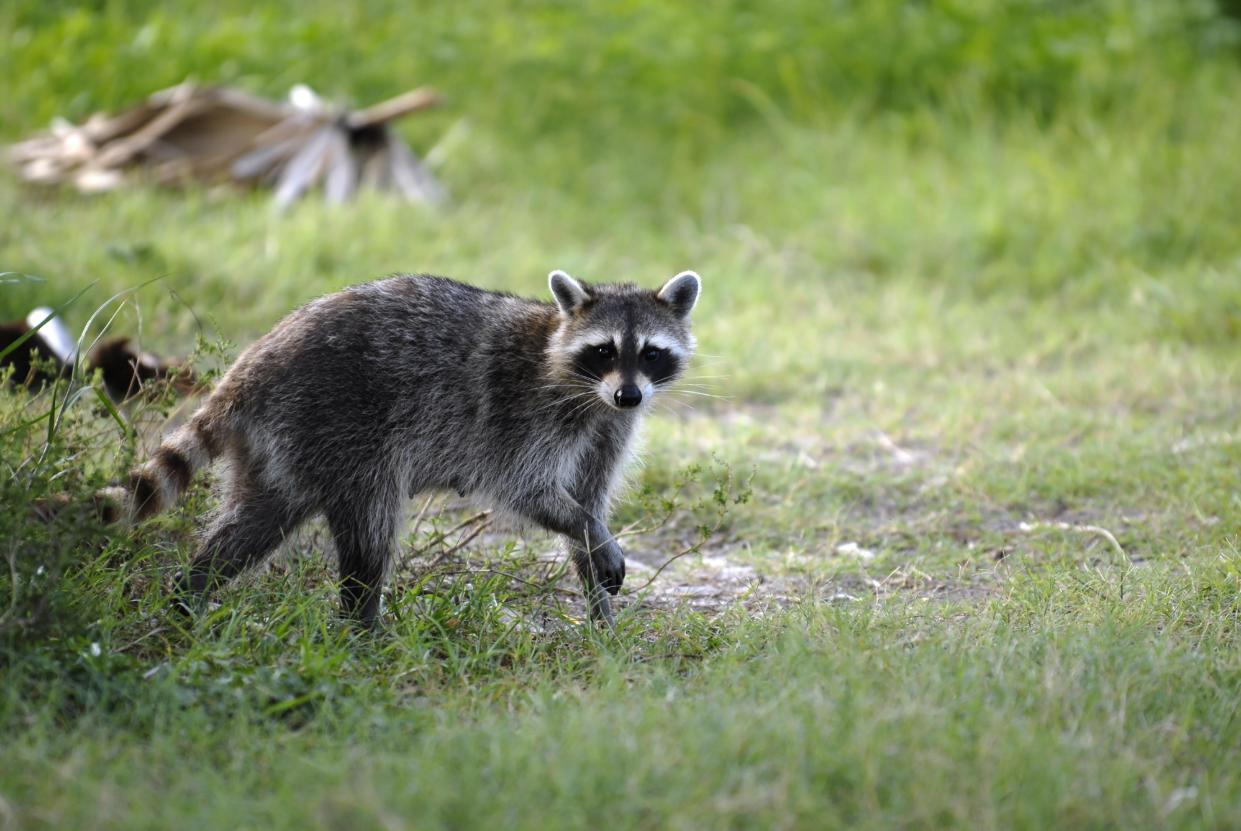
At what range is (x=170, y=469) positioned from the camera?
3.89 m

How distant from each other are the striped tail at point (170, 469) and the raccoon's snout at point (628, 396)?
1.18 m

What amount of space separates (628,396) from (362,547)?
35.7 inches

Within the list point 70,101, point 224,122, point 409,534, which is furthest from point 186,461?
point 70,101

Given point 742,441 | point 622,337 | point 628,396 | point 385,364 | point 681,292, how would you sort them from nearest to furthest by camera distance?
point 385,364 → point 628,396 → point 622,337 → point 681,292 → point 742,441

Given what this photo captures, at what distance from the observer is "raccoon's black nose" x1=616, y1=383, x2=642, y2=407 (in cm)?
421

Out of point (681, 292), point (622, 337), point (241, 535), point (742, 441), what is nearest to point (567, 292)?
point (622, 337)

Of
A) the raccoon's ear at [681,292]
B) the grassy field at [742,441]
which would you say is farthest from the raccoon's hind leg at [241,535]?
the raccoon's ear at [681,292]

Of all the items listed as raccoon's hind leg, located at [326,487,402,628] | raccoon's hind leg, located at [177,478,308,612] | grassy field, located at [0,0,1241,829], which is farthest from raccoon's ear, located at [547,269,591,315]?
raccoon's hind leg, located at [177,478,308,612]

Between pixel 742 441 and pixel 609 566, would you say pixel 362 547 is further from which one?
pixel 742 441

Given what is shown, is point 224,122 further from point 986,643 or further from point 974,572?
point 986,643

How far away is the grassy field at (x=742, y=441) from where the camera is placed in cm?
286

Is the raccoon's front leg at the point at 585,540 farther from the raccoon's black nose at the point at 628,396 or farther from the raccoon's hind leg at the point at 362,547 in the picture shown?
the raccoon's hind leg at the point at 362,547

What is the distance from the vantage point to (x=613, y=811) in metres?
2.68

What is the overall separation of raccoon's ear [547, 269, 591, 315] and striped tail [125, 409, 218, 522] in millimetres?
1150
